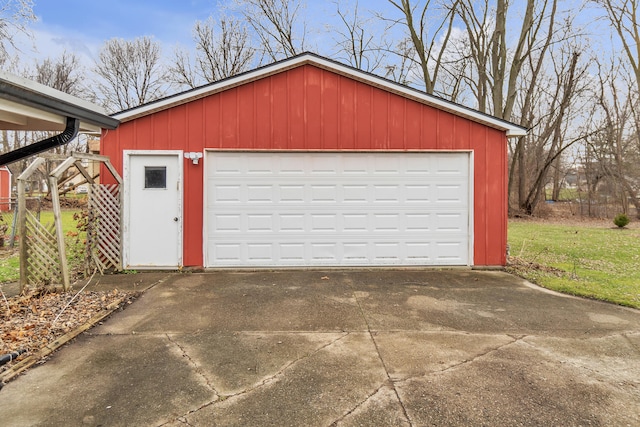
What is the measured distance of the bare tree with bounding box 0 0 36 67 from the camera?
7418mm

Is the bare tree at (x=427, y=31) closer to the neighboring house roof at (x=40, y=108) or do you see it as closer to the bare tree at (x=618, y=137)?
the bare tree at (x=618, y=137)

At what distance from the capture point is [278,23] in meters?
19.8

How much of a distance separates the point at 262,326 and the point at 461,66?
766 inches

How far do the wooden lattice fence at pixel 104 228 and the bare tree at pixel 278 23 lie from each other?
50.5 feet

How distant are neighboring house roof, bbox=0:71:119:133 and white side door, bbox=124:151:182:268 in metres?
3.76

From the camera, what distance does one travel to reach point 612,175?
855 inches

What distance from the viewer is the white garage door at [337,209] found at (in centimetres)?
689

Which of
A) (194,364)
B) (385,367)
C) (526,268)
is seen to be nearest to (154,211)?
(194,364)

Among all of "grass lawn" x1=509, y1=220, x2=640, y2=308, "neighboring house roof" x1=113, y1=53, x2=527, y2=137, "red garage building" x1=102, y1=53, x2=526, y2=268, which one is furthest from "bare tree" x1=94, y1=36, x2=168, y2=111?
"grass lawn" x1=509, y1=220, x2=640, y2=308

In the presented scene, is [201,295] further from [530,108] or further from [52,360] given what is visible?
[530,108]

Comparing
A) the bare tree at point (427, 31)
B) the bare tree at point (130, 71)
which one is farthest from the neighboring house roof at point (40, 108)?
the bare tree at point (130, 71)

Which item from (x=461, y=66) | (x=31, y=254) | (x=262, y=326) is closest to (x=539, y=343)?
(x=262, y=326)

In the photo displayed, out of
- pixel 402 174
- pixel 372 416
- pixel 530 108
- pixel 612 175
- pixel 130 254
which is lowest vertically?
pixel 372 416

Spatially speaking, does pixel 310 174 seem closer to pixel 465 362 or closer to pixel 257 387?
pixel 465 362
